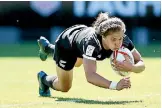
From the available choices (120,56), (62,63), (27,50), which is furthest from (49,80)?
(27,50)

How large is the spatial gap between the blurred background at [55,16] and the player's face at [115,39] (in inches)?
491

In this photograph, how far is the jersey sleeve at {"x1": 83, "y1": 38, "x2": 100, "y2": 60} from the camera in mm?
6213

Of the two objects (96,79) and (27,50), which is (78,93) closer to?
(96,79)

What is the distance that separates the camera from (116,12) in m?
19.1

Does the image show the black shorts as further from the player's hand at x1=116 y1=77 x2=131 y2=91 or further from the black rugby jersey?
the player's hand at x1=116 y1=77 x2=131 y2=91

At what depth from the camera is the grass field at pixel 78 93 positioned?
6918 mm

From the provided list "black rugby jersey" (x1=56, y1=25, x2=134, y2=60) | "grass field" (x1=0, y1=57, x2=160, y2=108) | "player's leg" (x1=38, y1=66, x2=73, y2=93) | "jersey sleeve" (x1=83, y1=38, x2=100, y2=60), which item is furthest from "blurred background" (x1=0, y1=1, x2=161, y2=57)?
"jersey sleeve" (x1=83, y1=38, x2=100, y2=60)

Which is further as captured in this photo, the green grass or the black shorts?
the green grass

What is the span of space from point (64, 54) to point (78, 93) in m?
1.09

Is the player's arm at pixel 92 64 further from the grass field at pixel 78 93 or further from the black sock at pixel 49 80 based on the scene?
the black sock at pixel 49 80

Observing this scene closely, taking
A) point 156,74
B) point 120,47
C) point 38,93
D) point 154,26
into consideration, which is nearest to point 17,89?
point 38,93

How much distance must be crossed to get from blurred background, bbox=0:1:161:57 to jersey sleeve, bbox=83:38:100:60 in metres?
12.4

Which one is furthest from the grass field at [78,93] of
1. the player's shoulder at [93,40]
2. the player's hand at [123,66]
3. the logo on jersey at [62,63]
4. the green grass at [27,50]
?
the green grass at [27,50]

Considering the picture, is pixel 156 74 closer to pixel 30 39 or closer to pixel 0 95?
pixel 0 95
